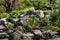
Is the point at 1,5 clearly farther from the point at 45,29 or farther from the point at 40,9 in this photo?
the point at 45,29

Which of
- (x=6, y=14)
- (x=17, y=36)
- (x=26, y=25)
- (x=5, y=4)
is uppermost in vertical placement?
(x=5, y=4)

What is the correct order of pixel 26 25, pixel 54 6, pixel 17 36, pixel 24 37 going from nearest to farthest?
pixel 17 36
pixel 24 37
pixel 26 25
pixel 54 6

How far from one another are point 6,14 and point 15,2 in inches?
67.5

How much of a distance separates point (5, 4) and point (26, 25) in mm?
3881

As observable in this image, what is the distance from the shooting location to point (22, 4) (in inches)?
745

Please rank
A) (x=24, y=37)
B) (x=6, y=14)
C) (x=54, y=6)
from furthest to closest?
(x=54, y=6) → (x=6, y=14) → (x=24, y=37)

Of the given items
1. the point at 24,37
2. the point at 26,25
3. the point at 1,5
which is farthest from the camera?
the point at 1,5

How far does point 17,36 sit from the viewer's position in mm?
12789

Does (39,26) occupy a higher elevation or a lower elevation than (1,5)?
lower

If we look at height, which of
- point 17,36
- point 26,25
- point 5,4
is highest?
point 5,4

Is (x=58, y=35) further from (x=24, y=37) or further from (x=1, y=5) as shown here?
(x=1, y=5)

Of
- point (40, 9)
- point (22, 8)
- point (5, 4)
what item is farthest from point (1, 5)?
point (40, 9)

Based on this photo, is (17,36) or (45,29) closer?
(17,36)

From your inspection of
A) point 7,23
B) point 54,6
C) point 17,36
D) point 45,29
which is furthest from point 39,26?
point 54,6
